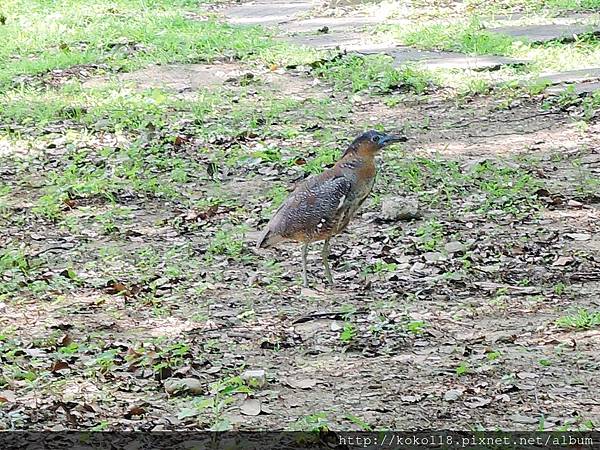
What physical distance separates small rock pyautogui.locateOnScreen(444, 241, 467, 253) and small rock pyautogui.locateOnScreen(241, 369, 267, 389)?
6.69 feet

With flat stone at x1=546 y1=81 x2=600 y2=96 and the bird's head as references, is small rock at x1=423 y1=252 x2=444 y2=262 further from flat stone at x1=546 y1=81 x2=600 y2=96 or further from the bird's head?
flat stone at x1=546 y1=81 x2=600 y2=96

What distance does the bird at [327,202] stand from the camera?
5.70 m

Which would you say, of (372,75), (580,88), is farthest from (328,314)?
(372,75)

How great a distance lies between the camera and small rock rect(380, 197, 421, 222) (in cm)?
683

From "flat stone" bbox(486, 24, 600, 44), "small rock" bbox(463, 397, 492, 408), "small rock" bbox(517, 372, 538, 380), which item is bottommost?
"small rock" bbox(517, 372, 538, 380)

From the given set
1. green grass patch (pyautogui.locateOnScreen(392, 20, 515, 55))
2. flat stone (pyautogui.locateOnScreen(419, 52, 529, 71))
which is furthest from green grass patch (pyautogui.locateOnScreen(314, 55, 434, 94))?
green grass patch (pyautogui.locateOnScreen(392, 20, 515, 55))

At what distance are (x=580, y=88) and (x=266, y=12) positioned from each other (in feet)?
24.8

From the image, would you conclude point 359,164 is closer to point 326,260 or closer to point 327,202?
point 327,202

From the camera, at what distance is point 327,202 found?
5.70 meters

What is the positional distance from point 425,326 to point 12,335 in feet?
6.35

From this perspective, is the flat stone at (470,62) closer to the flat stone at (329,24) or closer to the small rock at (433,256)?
the flat stone at (329,24)

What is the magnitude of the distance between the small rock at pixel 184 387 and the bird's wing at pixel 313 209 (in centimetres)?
146

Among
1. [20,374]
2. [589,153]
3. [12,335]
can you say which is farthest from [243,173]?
[20,374]

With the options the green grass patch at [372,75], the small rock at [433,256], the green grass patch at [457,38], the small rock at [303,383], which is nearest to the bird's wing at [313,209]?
the small rock at [433,256]
